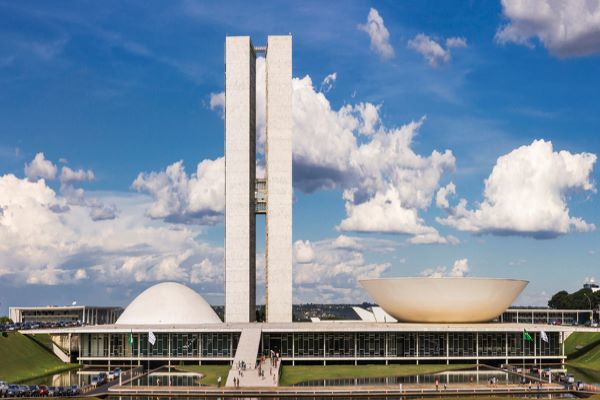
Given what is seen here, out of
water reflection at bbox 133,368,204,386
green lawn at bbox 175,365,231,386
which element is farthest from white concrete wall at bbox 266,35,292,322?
water reflection at bbox 133,368,204,386

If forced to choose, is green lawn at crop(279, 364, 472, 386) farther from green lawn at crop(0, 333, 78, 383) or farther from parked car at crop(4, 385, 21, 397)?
green lawn at crop(0, 333, 78, 383)

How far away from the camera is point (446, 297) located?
253 feet

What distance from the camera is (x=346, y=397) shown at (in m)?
53.8

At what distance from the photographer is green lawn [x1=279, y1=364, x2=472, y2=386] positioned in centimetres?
6456

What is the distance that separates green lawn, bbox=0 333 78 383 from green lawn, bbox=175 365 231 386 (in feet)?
39.5

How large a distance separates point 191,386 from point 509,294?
3721 centimetres

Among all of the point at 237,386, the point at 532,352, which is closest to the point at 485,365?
the point at 532,352

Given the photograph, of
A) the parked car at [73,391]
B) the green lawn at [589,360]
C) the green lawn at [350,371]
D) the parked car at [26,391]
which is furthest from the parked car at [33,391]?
the green lawn at [589,360]

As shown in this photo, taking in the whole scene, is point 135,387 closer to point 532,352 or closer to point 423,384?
point 423,384

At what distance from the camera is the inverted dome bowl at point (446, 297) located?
3029 inches

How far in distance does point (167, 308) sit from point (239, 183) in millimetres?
17916

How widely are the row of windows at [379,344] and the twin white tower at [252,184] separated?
14.9 metres


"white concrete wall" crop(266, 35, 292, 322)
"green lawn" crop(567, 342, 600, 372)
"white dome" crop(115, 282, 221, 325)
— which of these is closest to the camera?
"green lawn" crop(567, 342, 600, 372)

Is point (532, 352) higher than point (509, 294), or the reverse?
point (509, 294)
